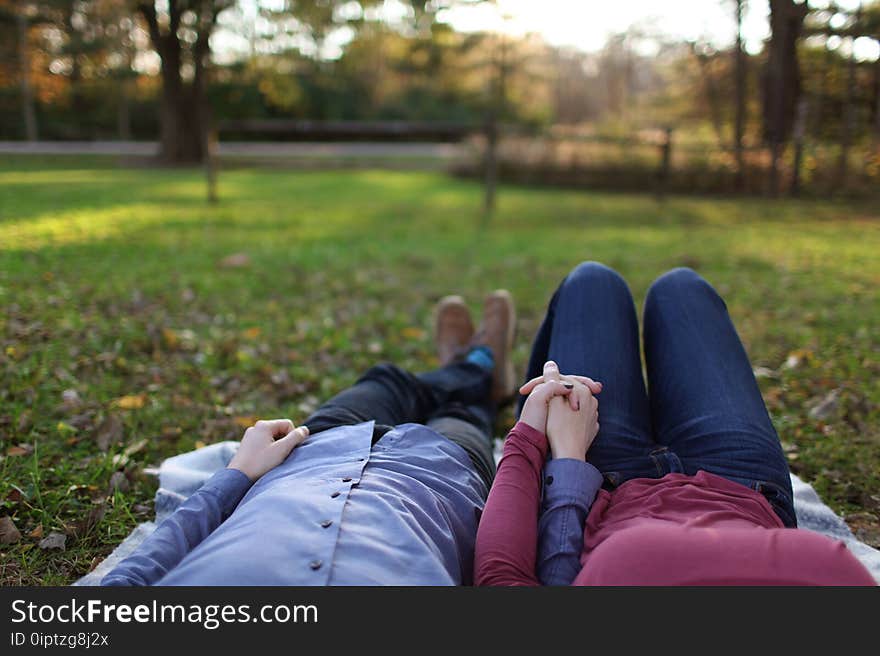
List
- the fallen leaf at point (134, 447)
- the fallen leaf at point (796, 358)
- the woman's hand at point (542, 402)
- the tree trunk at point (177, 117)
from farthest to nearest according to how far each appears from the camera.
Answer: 1. the tree trunk at point (177, 117)
2. the fallen leaf at point (796, 358)
3. the fallen leaf at point (134, 447)
4. the woman's hand at point (542, 402)

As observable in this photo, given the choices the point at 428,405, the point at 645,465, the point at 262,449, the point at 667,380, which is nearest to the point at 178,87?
the point at 428,405

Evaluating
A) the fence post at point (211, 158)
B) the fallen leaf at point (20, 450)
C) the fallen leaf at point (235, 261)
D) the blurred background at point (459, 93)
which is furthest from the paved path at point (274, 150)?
the fallen leaf at point (20, 450)

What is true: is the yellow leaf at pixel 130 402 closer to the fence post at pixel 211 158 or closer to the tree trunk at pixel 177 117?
the fence post at pixel 211 158

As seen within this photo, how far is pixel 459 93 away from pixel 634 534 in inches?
1318

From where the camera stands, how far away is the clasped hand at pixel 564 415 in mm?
1894

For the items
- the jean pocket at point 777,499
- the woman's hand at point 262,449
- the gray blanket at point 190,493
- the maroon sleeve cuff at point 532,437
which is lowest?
the gray blanket at point 190,493

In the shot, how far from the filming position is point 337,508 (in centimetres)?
162

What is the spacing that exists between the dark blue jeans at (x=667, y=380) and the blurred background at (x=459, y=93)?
8.12m

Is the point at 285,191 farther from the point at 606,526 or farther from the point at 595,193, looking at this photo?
the point at 606,526

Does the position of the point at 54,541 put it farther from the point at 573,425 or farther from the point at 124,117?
the point at 124,117

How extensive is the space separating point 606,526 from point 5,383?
3099 millimetres

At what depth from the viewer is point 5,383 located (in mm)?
3496

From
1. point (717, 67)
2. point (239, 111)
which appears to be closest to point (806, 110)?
point (717, 67)

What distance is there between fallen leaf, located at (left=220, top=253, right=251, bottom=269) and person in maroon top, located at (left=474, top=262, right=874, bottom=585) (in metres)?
4.58
